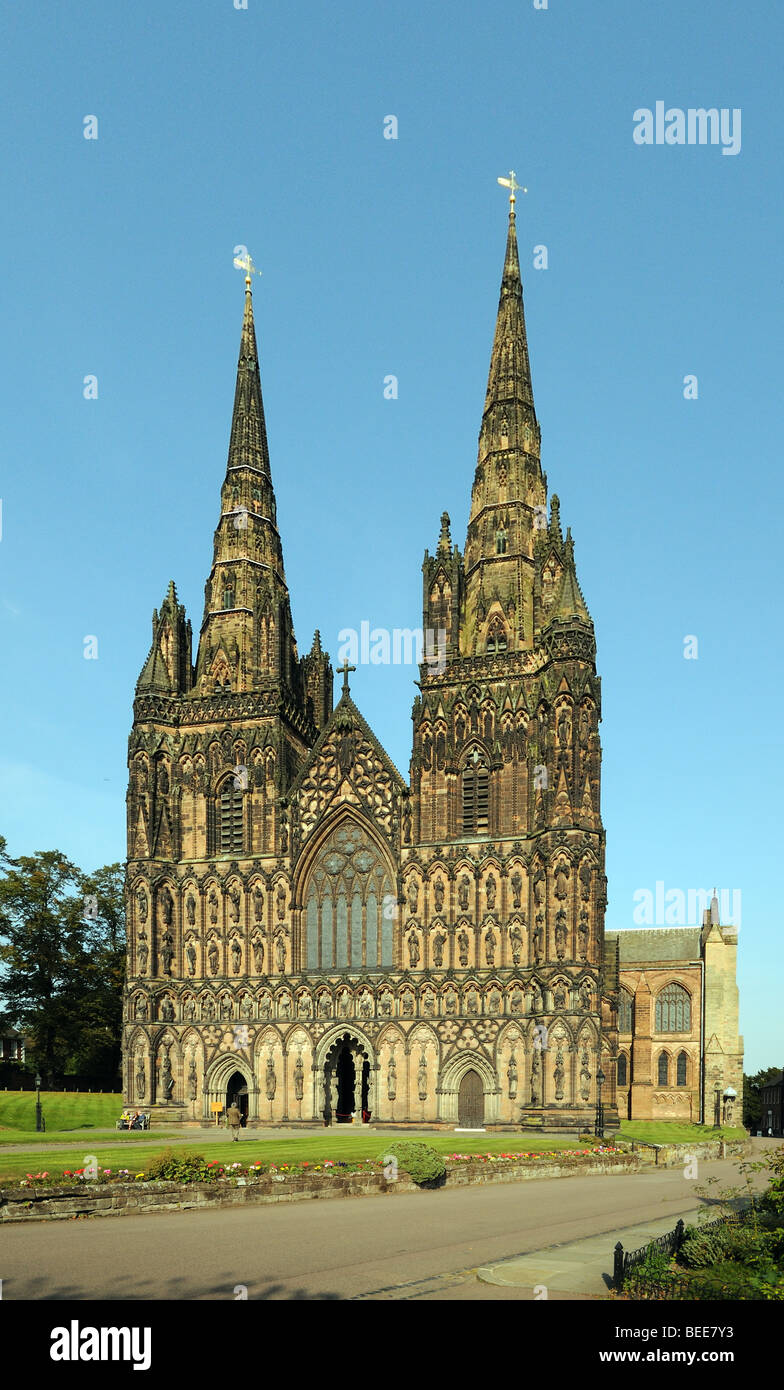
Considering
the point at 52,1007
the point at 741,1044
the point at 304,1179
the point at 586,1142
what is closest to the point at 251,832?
the point at 52,1007

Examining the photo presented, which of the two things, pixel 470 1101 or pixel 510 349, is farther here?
pixel 510 349

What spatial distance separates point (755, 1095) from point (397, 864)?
114 metres

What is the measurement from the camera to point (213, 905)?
2576 inches

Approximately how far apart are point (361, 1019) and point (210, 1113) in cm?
924

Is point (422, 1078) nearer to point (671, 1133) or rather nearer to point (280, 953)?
point (280, 953)

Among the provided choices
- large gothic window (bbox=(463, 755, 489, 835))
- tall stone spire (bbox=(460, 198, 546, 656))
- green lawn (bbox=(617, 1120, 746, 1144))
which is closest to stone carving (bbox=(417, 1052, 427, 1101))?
green lawn (bbox=(617, 1120, 746, 1144))

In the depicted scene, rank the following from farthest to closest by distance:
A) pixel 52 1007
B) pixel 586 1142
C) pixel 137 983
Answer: pixel 52 1007, pixel 137 983, pixel 586 1142

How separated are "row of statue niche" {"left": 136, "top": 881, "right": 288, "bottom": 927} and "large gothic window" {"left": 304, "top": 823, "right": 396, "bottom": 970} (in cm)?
139

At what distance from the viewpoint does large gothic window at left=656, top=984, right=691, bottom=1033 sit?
305ft

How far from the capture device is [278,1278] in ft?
55.5

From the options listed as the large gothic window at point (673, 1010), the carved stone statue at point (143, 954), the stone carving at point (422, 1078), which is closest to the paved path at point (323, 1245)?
the stone carving at point (422, 1078)

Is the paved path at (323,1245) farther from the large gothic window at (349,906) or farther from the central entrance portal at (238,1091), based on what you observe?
the central entrance portal at (238,1091)

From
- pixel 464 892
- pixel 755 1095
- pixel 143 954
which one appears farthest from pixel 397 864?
pixel 755 1095
